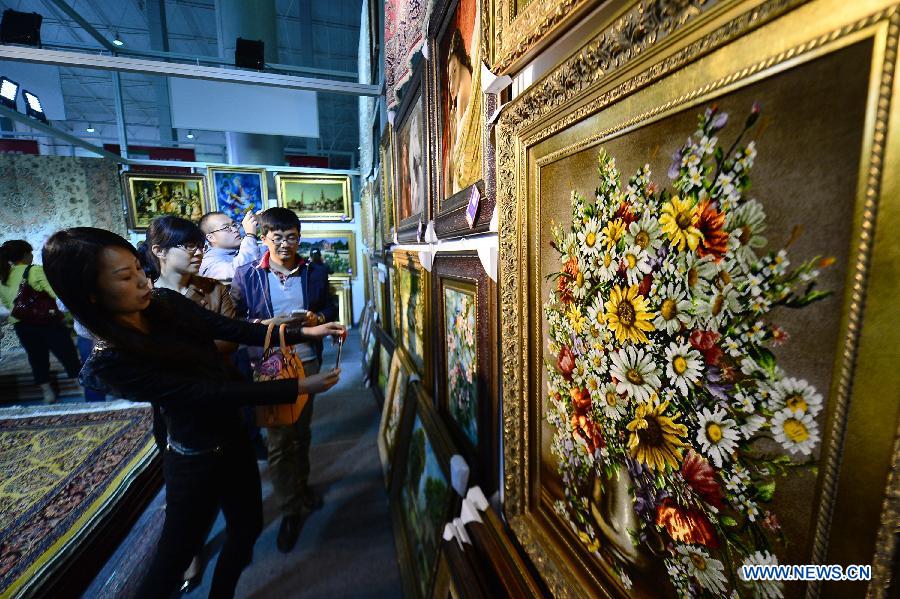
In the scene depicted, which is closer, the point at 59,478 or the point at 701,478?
the point at 701,478

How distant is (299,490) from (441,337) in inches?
65.2

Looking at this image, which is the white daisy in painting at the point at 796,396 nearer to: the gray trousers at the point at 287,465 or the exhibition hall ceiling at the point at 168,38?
the gray trousers at the point at 287,465

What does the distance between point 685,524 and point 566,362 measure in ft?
1.03

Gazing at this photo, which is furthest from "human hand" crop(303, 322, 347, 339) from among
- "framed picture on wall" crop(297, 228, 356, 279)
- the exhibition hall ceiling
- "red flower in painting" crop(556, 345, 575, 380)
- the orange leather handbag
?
"framed picture on wall" crop(297, 228, 356, 279)

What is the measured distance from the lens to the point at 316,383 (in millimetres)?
1529

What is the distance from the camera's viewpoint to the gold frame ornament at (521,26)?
1.95ft

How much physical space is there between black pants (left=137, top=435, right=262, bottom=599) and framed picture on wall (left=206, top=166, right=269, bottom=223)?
5.98 metres

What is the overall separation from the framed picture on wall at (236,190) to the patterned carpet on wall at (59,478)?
13.2 feet

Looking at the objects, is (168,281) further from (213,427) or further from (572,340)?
(572,340)

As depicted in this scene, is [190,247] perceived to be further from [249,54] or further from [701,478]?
[249,54]

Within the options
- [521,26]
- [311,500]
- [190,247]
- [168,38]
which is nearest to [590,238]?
[521,26]

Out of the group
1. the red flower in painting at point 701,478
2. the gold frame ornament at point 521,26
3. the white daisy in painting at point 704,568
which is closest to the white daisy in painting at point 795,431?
the red flower in painting at point 701,478

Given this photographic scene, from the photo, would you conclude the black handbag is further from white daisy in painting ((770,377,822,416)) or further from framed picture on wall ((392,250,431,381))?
white daisy in painting ((770,377,822,416))

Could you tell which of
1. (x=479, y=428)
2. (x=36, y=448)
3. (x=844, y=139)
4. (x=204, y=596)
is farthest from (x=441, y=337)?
(x=36, y=448)
